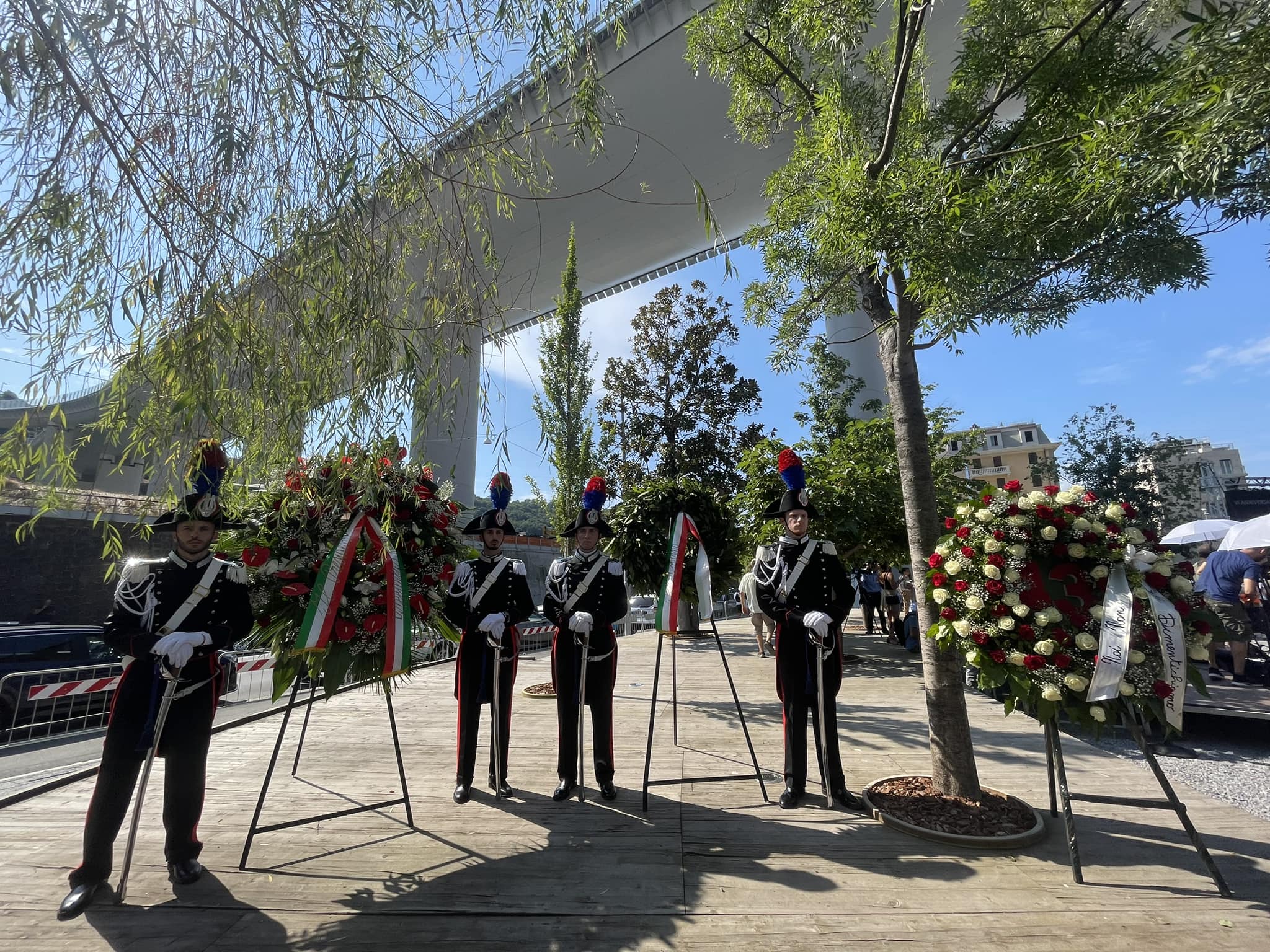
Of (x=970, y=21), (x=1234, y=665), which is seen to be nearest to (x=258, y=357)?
(x=970, y=21)

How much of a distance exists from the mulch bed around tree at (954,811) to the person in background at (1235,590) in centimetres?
520

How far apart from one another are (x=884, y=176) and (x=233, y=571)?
4155mm

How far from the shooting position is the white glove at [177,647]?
2783 mm

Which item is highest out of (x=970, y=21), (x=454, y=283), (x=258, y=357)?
(x=970, y=21)

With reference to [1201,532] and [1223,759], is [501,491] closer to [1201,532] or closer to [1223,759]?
[1223,759]

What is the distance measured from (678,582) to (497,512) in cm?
146

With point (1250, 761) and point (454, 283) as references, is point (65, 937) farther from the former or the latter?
point (1250, 761)

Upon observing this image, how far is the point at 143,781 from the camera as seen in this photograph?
2.77m

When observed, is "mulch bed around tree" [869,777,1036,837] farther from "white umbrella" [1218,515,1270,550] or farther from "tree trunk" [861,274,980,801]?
"white umbrella" [1218,515,1270,550]

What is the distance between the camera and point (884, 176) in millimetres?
3459

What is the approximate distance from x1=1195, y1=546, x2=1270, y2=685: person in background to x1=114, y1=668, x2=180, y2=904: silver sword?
364 inches

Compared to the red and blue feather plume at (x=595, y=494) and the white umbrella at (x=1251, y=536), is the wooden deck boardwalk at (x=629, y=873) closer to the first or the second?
the red and blue feather plume at (x=595, y=494)

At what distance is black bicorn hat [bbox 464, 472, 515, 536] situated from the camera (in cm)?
440

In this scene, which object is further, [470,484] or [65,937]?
[470,484]
